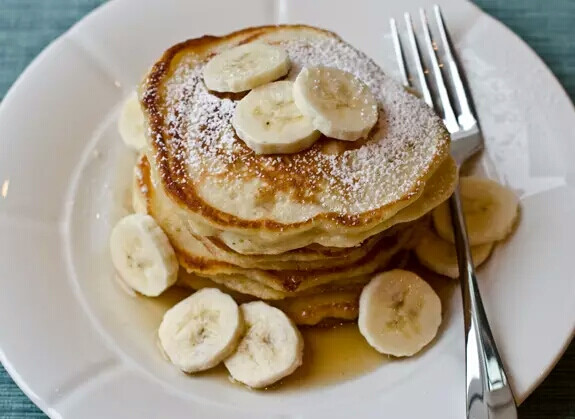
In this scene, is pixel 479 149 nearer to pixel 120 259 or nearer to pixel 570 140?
pixel 570 140

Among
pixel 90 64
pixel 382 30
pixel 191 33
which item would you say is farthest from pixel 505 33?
pixel 90 64

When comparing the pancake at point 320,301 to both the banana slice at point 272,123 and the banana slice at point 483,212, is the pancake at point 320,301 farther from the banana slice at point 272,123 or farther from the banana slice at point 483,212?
the banana slice at point 272,123

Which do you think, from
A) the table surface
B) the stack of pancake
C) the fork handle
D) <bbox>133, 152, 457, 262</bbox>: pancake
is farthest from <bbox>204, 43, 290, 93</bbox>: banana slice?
the table surface

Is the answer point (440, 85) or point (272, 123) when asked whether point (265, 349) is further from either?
point (440, 85)

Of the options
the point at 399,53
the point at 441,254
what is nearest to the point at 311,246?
the point at 441,254

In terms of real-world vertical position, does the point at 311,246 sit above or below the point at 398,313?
above

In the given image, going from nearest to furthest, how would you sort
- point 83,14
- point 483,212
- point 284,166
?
point 284,166 < point 483,212 < point 83,14
